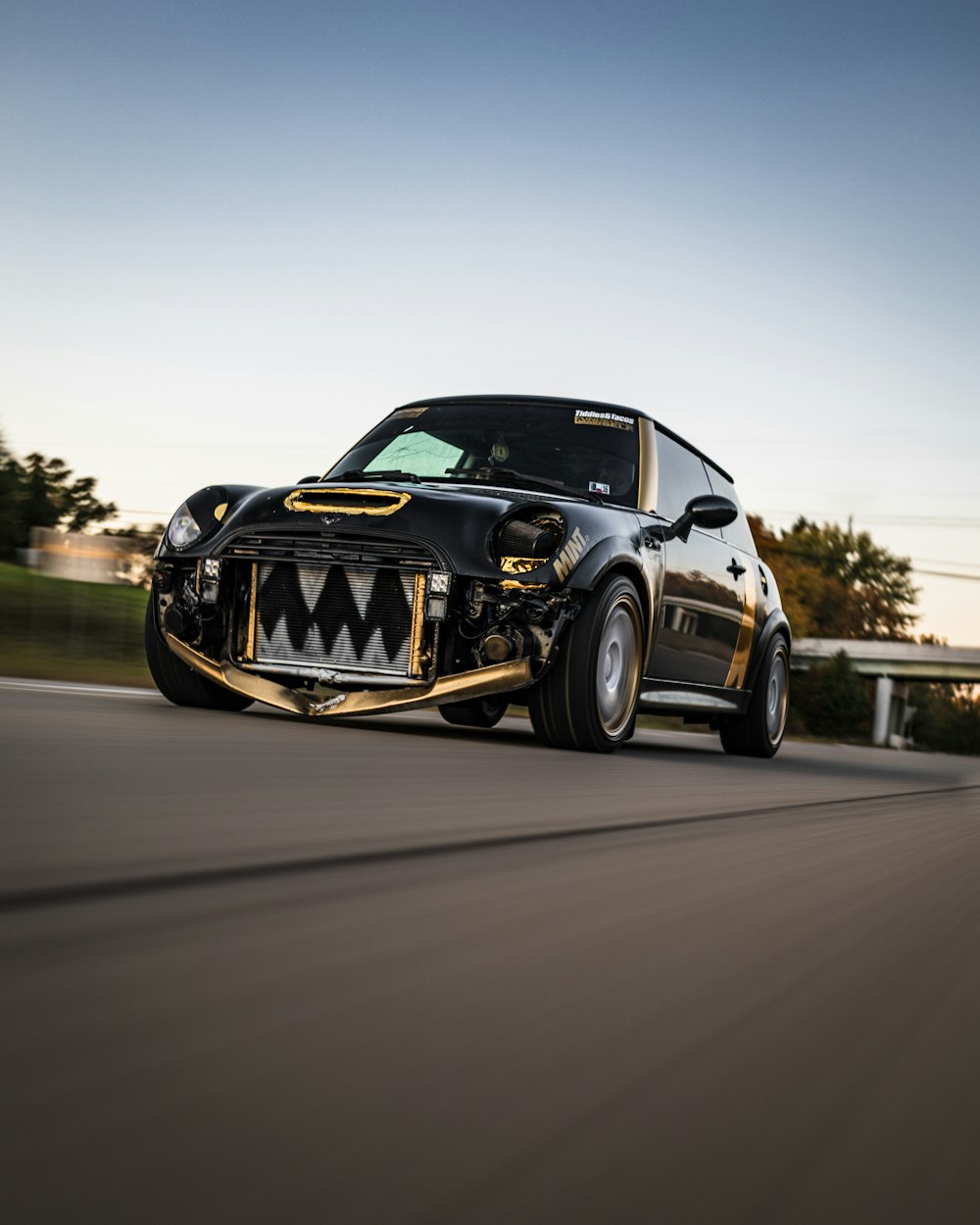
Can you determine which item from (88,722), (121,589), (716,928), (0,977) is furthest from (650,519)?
(121,589)

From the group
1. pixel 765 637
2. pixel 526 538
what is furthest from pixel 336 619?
pixel 765 637

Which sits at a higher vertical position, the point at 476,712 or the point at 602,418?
the point at 602,418

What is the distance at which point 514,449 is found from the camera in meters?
7.96

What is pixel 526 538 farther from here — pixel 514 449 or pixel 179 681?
pixel 179 681

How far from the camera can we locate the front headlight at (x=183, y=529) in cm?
687

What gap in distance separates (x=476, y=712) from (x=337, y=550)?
226 centimetres

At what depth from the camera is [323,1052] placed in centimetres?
136

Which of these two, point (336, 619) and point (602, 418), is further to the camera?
point (602, 418)

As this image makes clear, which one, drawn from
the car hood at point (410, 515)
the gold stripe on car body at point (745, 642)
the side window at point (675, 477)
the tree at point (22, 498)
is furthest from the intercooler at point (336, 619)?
the tree at point (22, 498)

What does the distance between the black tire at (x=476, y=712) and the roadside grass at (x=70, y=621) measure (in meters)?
6.55

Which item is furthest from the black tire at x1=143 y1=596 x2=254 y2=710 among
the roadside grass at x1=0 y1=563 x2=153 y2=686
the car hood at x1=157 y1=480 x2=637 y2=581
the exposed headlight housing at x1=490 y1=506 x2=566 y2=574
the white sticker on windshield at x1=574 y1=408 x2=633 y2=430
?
the roadside grass at x1=0 y1=563 x2=153 y2=686

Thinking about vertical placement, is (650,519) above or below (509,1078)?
above

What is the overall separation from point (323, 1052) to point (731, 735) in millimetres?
8539

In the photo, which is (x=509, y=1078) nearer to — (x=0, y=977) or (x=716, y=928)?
(x=0, y=977)
